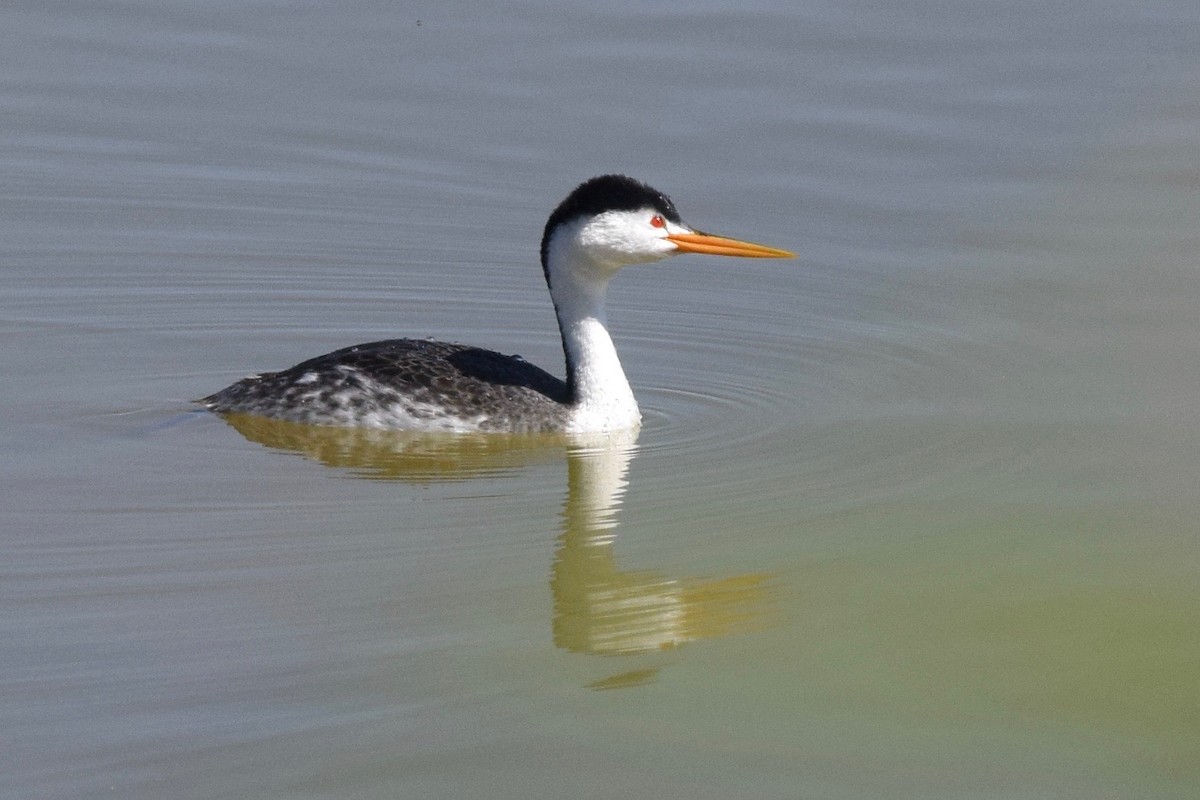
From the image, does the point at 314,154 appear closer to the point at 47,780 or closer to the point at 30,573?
the point at 30,573

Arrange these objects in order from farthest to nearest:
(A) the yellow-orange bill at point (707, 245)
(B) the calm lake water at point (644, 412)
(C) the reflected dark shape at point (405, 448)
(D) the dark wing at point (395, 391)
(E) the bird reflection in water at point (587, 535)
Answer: (A) the yellow-orange bill at point (707, 245) → (D) the dark wing at point (395, 391) → (C) the reflected dark shape at point (405, 448) → (E) the bird reflection in water at point (587, 535) → (B) the calm lake water at point (644, 412)

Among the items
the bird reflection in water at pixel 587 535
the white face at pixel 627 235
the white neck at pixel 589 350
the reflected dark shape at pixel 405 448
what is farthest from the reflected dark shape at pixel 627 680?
the white face at pixel 627 235

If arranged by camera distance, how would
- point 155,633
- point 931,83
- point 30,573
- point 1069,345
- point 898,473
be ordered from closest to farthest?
point 155,633 → point 30,573 → point 898,473 → point 1069,345 → point 931,83

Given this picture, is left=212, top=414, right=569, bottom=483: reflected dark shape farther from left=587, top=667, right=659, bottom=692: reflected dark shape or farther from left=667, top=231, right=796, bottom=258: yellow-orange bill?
left=587, top=667, right=659, bottom=692: reflected dark shape

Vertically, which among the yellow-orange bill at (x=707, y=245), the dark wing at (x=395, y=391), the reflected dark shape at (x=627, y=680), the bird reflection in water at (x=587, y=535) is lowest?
the reflected dark shape at (x=627, y=680)

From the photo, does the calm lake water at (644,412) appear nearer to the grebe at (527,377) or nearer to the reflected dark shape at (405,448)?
the reflected dark shape at (405,448)

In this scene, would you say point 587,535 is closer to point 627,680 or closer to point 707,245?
point 627,680

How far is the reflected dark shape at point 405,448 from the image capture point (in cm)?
1011

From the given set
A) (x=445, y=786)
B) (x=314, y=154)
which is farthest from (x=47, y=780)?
(x=314, y=154)

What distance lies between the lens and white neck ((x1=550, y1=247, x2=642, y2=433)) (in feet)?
35.4

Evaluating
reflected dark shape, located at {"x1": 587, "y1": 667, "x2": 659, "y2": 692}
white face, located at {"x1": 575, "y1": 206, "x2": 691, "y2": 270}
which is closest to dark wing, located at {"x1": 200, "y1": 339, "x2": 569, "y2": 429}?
white face, located at {"x1": 575, "y1": 206, "x2": 691, "y2": 270}

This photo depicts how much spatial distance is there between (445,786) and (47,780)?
120 centimetres

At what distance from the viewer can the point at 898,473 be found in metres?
9.70

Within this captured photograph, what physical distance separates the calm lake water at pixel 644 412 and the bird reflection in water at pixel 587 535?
3 cm
